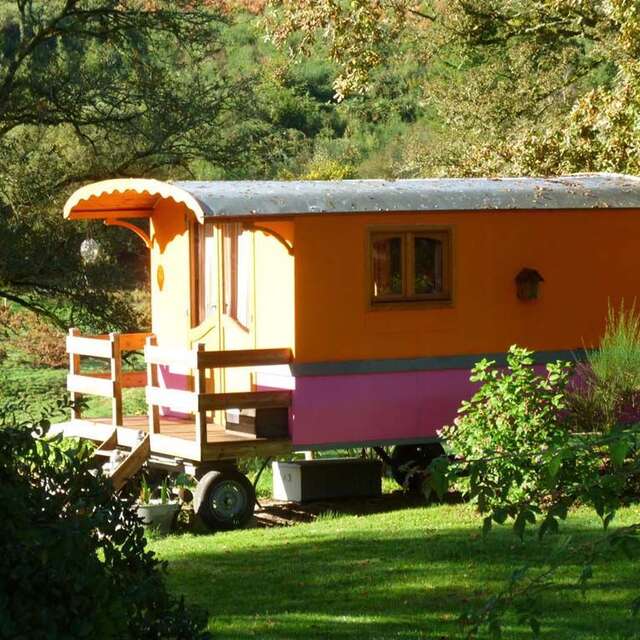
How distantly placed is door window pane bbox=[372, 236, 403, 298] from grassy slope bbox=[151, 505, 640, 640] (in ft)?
7.69

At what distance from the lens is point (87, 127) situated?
23531 mm

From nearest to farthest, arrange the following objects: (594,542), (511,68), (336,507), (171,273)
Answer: (594,542)
(336,507)
(171,273)
(511,68)

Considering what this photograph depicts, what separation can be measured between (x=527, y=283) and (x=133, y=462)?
4086mm

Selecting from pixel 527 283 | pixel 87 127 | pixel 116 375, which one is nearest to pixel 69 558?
pixel 116 375

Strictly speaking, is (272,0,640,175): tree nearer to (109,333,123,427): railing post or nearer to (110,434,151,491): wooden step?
(109,333,123,427): railing post

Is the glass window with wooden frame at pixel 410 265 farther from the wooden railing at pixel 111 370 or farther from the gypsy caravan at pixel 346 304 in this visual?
the wooden railing at pixel 111 370

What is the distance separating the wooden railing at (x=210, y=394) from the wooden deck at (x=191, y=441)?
143mm

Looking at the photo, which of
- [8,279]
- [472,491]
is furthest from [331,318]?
[8,279]

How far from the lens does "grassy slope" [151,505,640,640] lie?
7.27 m

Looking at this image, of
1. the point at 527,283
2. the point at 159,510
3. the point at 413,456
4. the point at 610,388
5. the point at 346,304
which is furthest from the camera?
the point at 413,456

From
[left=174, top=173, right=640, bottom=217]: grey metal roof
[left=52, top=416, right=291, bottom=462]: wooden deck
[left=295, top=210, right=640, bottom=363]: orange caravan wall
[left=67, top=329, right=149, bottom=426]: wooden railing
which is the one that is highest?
[left=174, top=173, right=640, bottom=217]: grey metal roof

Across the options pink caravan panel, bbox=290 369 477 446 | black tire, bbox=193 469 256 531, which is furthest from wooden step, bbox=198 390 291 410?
black tire, bbox=193 469 256 531

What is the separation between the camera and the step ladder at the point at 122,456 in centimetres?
1180

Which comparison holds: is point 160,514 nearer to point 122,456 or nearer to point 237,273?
point 122,456
